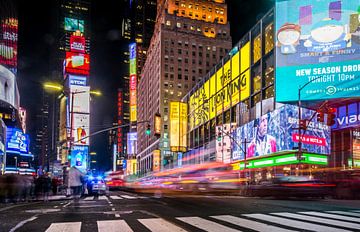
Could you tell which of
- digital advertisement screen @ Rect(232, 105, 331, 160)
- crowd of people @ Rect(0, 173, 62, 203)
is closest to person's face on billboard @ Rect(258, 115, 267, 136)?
digital advertisement screen @ Rect(232, 105, 331, 160)

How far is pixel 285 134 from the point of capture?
46219 mm

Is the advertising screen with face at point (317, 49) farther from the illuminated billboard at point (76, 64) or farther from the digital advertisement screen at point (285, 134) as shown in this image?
the illuminated billboard at point (76, 64)

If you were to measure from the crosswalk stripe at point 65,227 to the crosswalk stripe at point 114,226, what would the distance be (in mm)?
567

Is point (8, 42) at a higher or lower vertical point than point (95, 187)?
higher

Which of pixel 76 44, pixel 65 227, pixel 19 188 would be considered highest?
pixel 76 44

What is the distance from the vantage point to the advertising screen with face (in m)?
47.0

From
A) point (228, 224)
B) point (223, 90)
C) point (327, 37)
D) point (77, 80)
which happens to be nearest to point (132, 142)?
point (77, 80)

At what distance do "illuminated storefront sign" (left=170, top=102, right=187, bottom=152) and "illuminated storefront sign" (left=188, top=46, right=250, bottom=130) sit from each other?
116 inches

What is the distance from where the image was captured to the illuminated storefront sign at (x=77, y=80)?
510ft

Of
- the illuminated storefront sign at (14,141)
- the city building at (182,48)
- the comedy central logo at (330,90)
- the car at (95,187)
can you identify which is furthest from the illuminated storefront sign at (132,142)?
the car at (95,187)

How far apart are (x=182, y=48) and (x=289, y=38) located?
80557 mm

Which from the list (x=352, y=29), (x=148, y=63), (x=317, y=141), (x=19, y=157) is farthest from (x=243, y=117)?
(x=148, y=63)

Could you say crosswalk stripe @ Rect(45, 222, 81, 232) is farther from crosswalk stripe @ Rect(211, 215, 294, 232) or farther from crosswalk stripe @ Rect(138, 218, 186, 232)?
crosswalk stripe @ Rect(211, 215, 294, 232)

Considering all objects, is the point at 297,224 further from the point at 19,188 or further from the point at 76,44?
the point at 76,44
